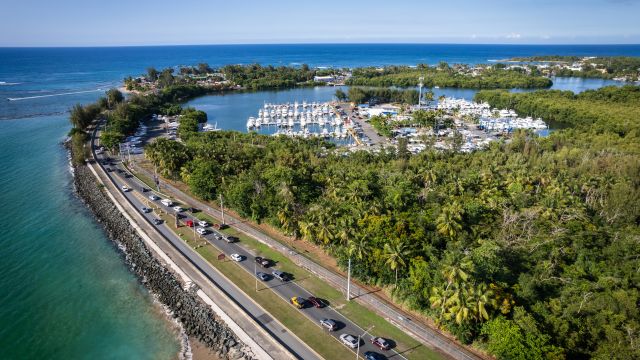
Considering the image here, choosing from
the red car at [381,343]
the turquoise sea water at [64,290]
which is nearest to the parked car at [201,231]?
the turquoise sea water at [64,290]

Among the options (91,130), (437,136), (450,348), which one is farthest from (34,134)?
(450,348)

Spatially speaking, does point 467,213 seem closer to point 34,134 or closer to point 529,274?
point 529,274

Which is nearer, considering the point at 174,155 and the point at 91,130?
the point at 174,155

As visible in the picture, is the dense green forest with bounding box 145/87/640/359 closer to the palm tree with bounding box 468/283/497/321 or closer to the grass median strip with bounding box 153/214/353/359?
the palm tree with bounding box 468/283/497/321

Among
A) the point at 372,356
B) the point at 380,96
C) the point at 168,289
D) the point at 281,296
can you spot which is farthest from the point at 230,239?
the point at 380,96

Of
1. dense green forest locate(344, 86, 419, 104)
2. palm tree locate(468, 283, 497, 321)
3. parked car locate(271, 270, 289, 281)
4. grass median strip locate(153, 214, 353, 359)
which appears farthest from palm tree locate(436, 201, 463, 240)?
dense green forest locate(344, 86, 419, 104)

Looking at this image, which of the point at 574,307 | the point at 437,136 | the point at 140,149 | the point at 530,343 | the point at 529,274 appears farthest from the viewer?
the point at 437,136
